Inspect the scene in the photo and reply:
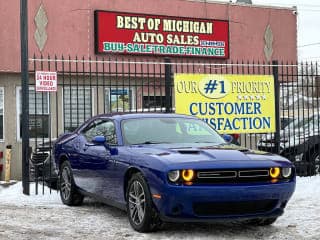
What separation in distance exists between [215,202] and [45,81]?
16.3 feet

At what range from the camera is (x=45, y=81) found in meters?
10.4

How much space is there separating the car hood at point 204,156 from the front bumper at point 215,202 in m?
0.26

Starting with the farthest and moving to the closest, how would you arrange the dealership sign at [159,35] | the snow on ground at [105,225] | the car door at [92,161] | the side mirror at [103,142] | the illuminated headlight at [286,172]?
the dealership sign at [159,35] → the car door at [92,161] → the side mirror at [103,142] → the illuminated headlight at [286,172] → the snow on ground at [105,225]

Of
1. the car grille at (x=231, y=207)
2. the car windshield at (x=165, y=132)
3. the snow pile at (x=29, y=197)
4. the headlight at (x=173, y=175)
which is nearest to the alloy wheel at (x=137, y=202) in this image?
the headlight at (x=173, y=175)

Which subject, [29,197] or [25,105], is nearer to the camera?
[29,197]

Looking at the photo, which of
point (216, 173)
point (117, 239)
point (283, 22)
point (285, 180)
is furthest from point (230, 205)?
point (283, 22)

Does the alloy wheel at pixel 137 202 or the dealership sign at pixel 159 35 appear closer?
the alloy wheel at pixel 137 202

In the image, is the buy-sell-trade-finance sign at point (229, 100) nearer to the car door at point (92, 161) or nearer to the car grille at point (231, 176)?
the car door at point (92, 161)

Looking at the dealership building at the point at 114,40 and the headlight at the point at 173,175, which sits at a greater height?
the dealership building at the point at 114,40

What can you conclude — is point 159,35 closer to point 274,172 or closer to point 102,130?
point 102,130

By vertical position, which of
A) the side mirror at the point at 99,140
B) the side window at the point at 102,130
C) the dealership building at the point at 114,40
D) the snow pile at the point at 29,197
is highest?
the dealership building at the point at 114,40

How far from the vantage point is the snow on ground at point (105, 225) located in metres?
6.87

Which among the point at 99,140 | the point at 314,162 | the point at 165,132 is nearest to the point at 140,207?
the point at 99,140

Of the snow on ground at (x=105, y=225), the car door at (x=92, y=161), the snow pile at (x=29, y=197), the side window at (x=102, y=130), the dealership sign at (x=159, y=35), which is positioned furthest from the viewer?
the dealership sign at (x=159, y=35)
